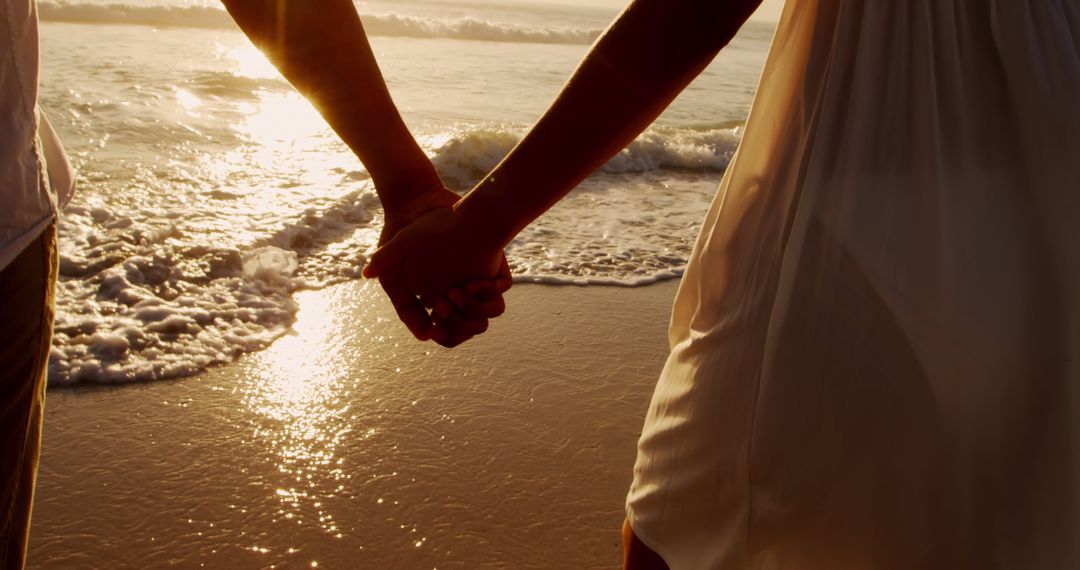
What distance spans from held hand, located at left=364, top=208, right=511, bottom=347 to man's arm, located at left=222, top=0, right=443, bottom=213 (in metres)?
0.19

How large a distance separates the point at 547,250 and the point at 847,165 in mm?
3721

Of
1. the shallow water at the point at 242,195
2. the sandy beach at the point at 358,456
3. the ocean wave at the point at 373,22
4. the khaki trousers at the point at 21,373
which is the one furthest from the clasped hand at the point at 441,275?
the ocean wave at the point at 373,22

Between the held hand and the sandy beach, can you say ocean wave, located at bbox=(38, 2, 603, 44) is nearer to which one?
the sandy beach

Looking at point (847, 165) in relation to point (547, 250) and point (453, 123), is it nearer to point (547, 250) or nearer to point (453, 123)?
point (547, 250)

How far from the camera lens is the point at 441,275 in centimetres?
157

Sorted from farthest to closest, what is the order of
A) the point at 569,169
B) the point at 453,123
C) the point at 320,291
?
the point at 453,123 → the point at 320,291 → the point at 569,169

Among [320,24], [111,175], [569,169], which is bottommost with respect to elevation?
[111,175]

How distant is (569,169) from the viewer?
52.2 inches

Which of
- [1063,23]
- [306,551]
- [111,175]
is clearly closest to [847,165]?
[1063,23]

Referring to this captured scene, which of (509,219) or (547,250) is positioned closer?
(509,219)

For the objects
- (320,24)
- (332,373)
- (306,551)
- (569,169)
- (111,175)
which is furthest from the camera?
(111,175)

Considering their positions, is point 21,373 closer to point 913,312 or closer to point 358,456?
point 913,312

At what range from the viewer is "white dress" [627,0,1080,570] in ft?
2.93

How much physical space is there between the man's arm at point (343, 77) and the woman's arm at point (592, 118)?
254 millimetres
